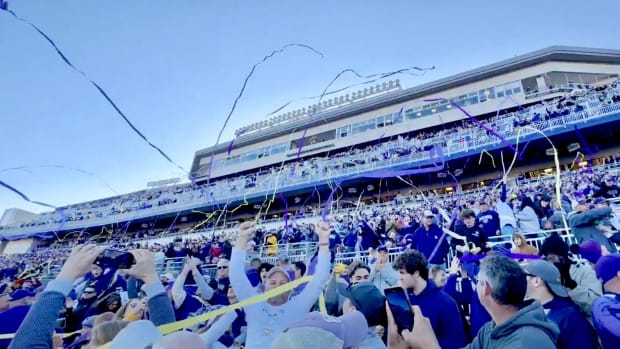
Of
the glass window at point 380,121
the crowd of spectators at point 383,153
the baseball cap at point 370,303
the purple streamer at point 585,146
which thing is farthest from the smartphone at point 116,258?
the glass window at point 380,121

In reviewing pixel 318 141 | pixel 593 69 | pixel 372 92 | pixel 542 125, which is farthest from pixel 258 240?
pixel 593 69

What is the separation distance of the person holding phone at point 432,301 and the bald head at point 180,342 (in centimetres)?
180

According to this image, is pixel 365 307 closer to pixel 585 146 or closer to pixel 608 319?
pixel 608 319

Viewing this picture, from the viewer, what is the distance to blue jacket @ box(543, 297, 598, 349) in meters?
2.00

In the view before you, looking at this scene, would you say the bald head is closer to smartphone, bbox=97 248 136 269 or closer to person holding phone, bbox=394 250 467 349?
smartphone, bbox=97 248 136 269

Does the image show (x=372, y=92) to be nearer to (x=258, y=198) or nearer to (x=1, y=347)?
(x=258, y=198)

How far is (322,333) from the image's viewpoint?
113cm

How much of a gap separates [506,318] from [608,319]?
842mm

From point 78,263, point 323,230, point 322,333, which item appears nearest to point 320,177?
point 323,230

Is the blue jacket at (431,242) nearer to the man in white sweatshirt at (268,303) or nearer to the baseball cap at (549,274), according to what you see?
the baseball cap at (549,274)

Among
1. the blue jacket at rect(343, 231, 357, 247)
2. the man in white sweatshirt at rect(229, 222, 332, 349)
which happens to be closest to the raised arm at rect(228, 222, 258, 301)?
the man in white sweatshirt at rect(229, 222, 332, 349)

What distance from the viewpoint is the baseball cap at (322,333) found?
1098mm

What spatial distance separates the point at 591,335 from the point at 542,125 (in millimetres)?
23969

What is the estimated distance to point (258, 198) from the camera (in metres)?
33.7
